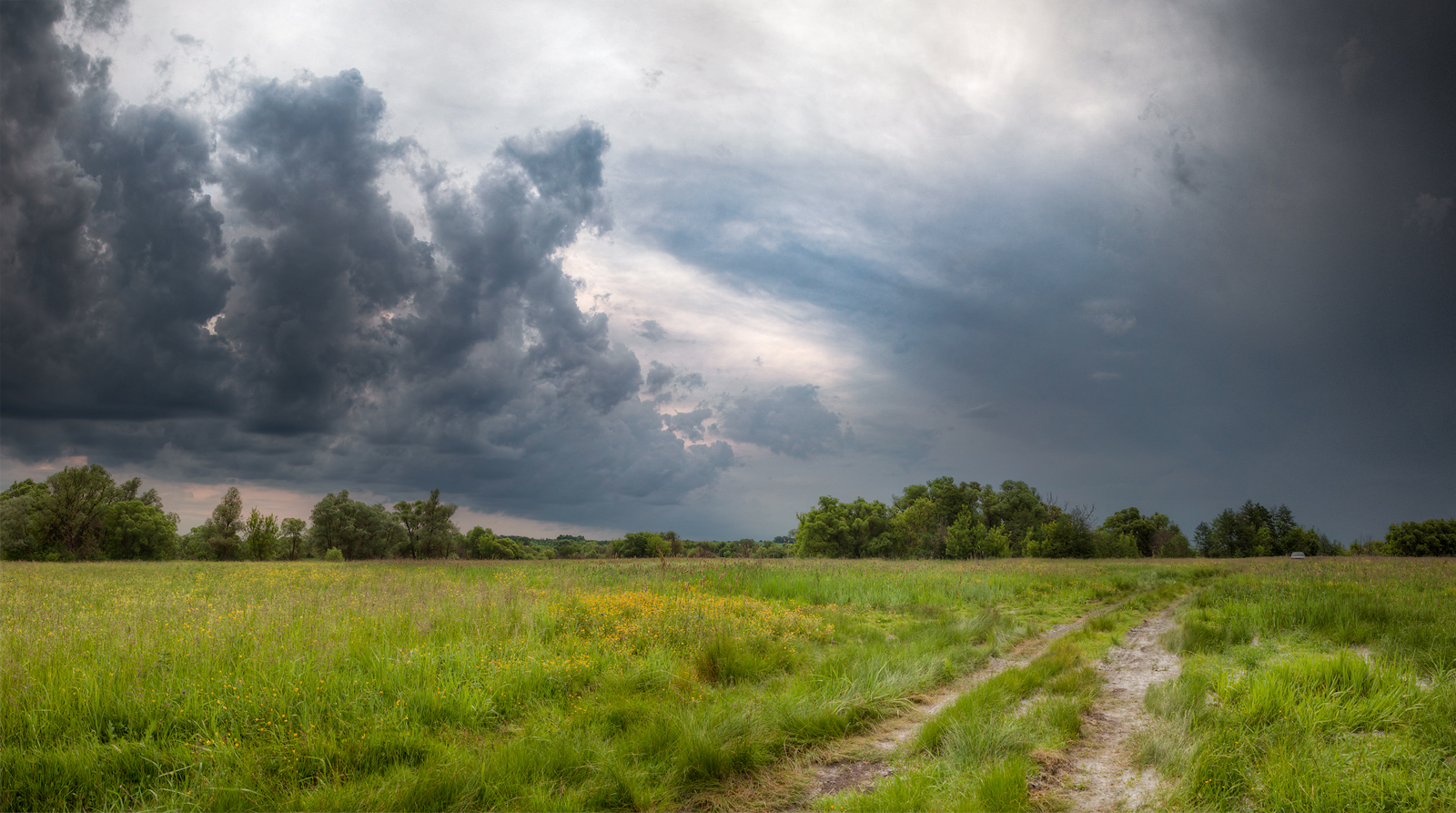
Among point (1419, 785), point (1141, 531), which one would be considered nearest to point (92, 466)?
point (1419, 785)

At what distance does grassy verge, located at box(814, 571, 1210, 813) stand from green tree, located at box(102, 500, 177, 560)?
82793 mm

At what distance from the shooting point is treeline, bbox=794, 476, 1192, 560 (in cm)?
6556

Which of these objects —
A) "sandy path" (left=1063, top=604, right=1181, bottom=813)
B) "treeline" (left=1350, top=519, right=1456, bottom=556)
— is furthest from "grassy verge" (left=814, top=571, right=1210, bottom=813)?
"treeline" (left=1350, top=519, right=1456, bottom=556)

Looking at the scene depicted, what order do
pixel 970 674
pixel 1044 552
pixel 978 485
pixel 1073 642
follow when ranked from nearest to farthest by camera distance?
pixel 970 674 < pixel 1073 642 < pixel 1044 552 < pixel 978 485

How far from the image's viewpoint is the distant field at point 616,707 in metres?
4.42

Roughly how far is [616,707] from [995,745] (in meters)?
3.69

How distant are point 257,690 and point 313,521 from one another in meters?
70.0

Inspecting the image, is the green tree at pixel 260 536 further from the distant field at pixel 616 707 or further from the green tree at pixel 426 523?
the distant field at pixel 616 707

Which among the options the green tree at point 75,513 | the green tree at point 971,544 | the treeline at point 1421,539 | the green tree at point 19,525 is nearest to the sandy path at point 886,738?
the green tree at point 971,544

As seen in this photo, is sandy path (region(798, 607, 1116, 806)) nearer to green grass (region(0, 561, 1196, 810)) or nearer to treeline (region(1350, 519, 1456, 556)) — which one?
green grass (region(0, 561, 1196, 810))

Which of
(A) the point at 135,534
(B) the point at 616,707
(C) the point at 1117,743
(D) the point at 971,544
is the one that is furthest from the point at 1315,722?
(A) the point at 135,534

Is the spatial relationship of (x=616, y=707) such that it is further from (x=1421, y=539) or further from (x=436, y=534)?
(x=1421, y=539)

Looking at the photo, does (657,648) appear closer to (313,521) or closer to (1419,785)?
(1419,785)

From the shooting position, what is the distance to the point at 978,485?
88062 mm
